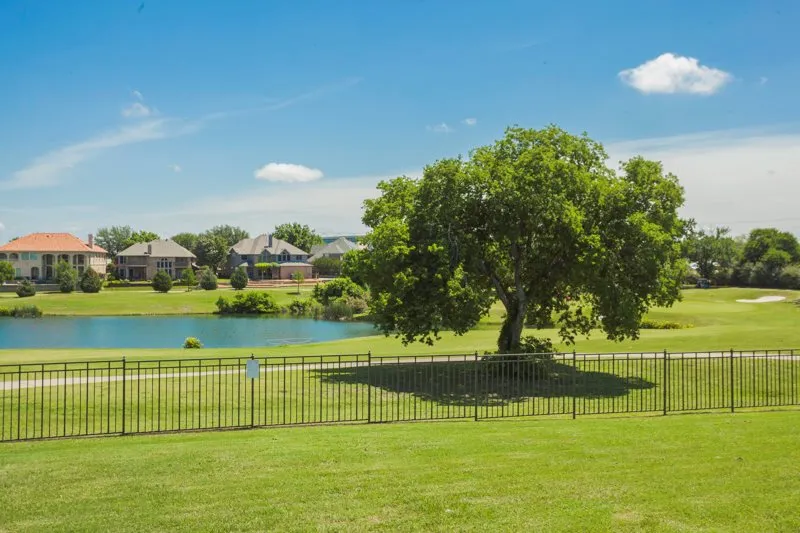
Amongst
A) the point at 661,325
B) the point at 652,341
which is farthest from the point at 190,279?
the point at 652,341

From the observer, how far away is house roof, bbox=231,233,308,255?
125812 millimetres

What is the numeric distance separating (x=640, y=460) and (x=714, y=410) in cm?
753

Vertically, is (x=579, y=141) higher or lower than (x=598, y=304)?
higher

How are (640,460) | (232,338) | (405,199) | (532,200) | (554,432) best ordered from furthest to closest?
(232,338)
(405,199)
(532,200)
(554,432)
(640,460)

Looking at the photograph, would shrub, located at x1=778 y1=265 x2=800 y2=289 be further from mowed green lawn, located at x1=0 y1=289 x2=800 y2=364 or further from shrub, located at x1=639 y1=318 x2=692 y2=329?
shrub, located at x1=639 y1=318 x2=692 y2=329

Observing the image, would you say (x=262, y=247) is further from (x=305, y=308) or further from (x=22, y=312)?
(x=22, y=312)

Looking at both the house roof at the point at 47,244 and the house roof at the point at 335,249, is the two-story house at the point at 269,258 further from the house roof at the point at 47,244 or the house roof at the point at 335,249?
the house roof at the point at 47,244

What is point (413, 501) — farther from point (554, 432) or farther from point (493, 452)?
point (554, 432)

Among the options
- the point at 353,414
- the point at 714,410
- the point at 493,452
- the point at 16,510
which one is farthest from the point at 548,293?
the point at 16,510

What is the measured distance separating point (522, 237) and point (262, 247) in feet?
352

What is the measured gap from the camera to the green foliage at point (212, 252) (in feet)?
431

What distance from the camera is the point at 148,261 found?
11875 centimetres

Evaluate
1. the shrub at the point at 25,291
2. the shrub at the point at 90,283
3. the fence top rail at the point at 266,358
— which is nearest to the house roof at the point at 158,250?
the shrub at the point at 90,283

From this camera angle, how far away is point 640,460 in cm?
993
